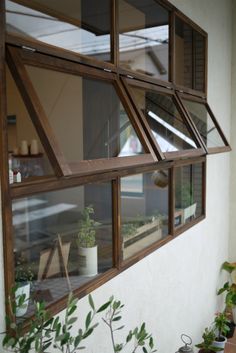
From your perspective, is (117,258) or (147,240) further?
(147,240)

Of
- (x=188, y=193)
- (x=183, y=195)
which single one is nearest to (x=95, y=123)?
(x=183, y=195)

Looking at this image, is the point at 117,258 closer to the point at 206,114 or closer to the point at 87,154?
the point at 87,154

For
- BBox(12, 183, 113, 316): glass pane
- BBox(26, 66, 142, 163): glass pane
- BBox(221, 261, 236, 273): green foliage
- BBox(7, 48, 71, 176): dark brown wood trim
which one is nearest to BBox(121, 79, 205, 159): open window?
BBox(26, 66, 142, 163): glass pane

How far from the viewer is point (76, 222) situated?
2.08 metres

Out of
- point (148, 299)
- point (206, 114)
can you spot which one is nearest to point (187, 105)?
point (206, 114)

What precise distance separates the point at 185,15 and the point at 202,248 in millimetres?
2029

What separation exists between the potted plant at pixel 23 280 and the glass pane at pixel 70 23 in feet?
3.22

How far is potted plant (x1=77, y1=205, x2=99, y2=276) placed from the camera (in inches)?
76.3

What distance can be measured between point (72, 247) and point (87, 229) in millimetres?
135

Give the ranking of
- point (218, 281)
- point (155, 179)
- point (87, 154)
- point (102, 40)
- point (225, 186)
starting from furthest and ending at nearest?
point (225, 186), point (218, 281), point (155, 179), point (102, 40), point (87, 154)

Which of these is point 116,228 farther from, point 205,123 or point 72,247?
point 205,123

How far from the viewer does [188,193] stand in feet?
10.8

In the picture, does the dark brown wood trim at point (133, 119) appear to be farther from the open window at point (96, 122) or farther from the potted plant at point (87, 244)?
the potted plant at point (87, 244)

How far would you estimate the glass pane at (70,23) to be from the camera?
77.0 inches
